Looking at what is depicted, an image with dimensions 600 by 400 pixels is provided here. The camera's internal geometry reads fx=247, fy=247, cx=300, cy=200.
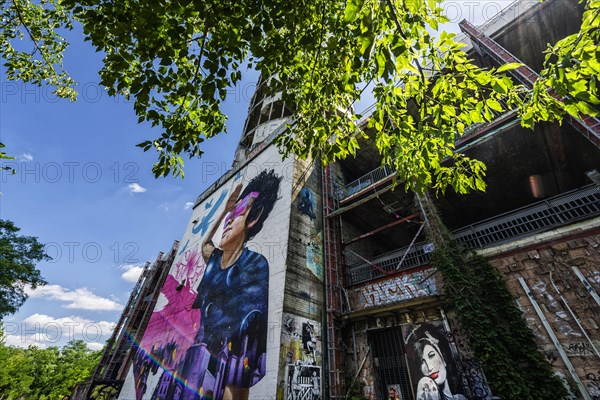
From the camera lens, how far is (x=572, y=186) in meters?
10.9

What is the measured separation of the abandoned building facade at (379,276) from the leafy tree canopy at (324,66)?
4.46m

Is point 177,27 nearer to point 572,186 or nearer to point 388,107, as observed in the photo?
point 388,107

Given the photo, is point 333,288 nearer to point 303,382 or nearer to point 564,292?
point 303,382

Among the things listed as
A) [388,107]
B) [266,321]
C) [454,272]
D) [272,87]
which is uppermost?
[272,87]

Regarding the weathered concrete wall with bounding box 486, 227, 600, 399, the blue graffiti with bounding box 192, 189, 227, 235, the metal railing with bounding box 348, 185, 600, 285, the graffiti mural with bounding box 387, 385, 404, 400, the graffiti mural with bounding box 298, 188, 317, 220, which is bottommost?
the graffiti mural with bounding box 387, 385, 404, 400

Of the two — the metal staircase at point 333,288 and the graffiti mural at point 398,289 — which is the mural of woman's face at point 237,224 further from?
the graffiti mural at point 398,289

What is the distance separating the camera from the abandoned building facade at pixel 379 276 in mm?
6316

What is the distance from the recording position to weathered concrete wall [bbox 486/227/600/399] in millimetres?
5395

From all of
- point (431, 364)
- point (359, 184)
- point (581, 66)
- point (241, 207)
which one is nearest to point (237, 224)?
point (241, 207)

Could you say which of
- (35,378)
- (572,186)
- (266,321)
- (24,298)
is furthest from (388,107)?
(35,378)

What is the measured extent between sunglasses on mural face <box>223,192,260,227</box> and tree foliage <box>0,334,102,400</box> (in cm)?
3234

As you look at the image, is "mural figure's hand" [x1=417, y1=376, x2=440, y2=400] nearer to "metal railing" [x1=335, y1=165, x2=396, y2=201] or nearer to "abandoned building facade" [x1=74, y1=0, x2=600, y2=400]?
"abandoned building facade" [x1=74, y1=0, x2=600, y2=400]

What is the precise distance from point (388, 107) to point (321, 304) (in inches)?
318

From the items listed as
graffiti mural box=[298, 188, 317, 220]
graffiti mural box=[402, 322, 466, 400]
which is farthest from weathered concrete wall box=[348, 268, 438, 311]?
graffiti mural box=[298, 188, 317, 220]
